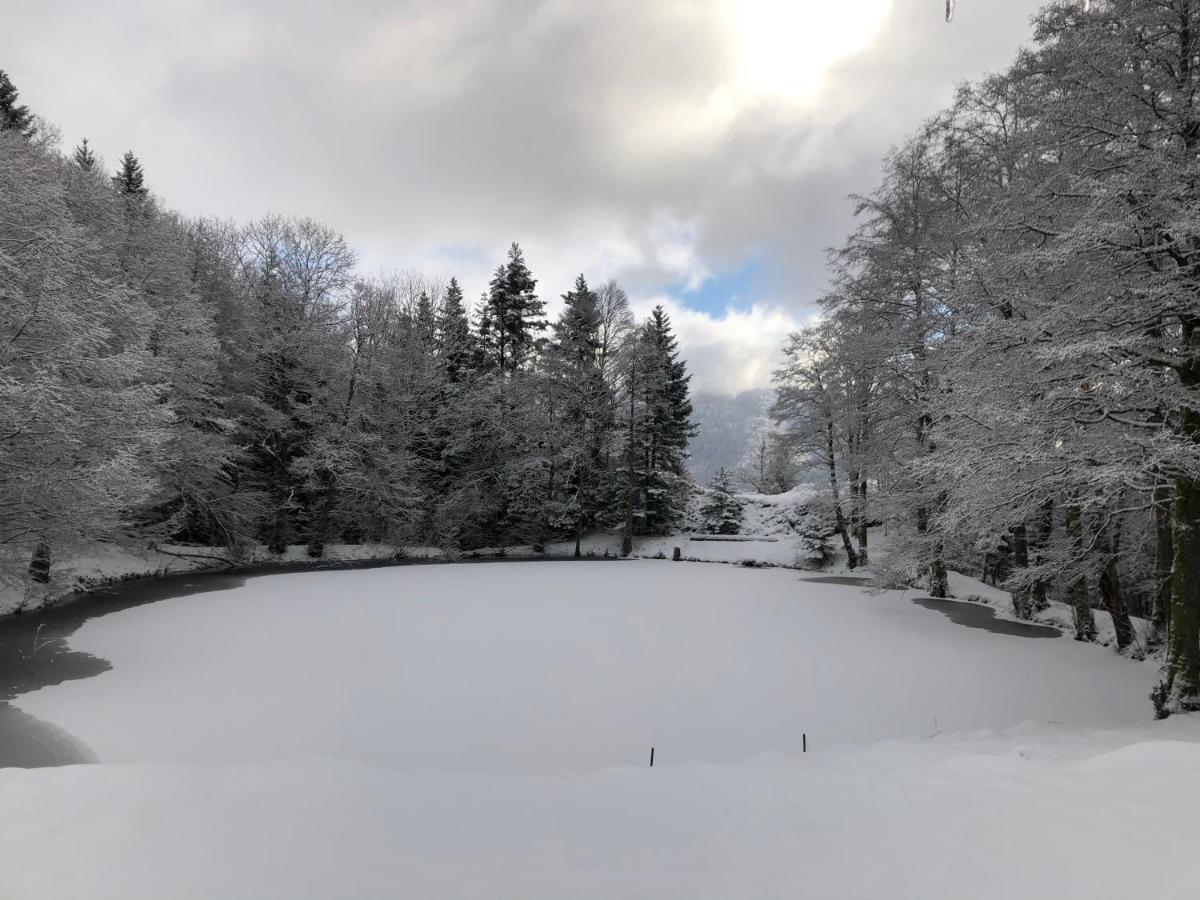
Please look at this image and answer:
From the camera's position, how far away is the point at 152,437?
9.40 metres

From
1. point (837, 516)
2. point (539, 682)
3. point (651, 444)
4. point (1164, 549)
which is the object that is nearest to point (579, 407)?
point (651, 444)

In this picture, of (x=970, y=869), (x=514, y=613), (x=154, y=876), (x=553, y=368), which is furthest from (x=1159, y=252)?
(x=553, y=368)

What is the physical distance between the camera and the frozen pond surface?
5090mm

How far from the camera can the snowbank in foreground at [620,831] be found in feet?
7.49

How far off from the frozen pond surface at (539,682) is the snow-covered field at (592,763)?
0.16ft

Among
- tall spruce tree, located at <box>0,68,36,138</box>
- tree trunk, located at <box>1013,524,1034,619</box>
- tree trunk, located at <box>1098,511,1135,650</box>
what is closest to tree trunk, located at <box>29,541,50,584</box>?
tall spruce tree, located at <box>0,68,36,138</box>

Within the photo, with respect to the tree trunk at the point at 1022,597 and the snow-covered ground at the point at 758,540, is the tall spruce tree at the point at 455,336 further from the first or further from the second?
the tree trunk at the point at 1022,597

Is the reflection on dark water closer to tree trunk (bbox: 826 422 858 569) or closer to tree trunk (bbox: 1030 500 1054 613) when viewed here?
tree trunk (bbox: 1030 500 1054 613)

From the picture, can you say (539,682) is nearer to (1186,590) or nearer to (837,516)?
(1186,590)

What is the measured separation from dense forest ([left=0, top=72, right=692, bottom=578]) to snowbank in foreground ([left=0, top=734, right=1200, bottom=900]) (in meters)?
7.04

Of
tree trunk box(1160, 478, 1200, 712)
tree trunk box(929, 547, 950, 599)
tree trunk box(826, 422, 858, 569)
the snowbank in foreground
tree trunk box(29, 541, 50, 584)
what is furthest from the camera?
tree trunk box(826, 422, 858, 569)

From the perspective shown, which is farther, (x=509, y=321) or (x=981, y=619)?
(x=509, y=321)

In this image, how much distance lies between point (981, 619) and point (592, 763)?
1038cm

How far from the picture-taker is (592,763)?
15.4 ft
